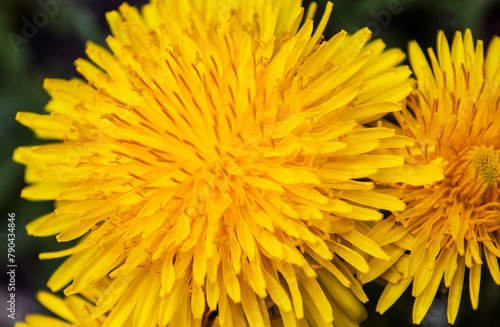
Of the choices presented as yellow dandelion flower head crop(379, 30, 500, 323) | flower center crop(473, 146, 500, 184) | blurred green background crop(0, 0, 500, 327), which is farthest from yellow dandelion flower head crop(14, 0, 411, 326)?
blurred green background crop(0, 0, 500, 327)

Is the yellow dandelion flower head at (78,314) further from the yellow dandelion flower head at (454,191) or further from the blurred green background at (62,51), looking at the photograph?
the yellow dandelion flower head at (454,191)

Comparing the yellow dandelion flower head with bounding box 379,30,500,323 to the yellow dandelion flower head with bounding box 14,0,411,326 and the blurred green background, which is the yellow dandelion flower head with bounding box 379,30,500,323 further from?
the blurred green background

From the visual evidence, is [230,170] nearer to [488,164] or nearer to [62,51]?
[488,164]

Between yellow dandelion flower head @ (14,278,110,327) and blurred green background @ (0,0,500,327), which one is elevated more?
blurred green background @ (0,0,500,327)

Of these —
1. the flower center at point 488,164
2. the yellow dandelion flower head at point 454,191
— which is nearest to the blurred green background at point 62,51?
the yellow dandelion flower head at point 454,191

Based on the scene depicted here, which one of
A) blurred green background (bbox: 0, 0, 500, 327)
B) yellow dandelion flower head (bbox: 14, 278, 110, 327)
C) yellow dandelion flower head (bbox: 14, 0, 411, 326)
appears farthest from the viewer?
blurred green background (bbox: 0, 0, 500, 327)

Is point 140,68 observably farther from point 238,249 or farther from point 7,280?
point 7,280

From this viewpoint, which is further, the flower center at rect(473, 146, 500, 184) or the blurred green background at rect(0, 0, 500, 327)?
the blurred green background at rect(0, 0, 500, 327)
